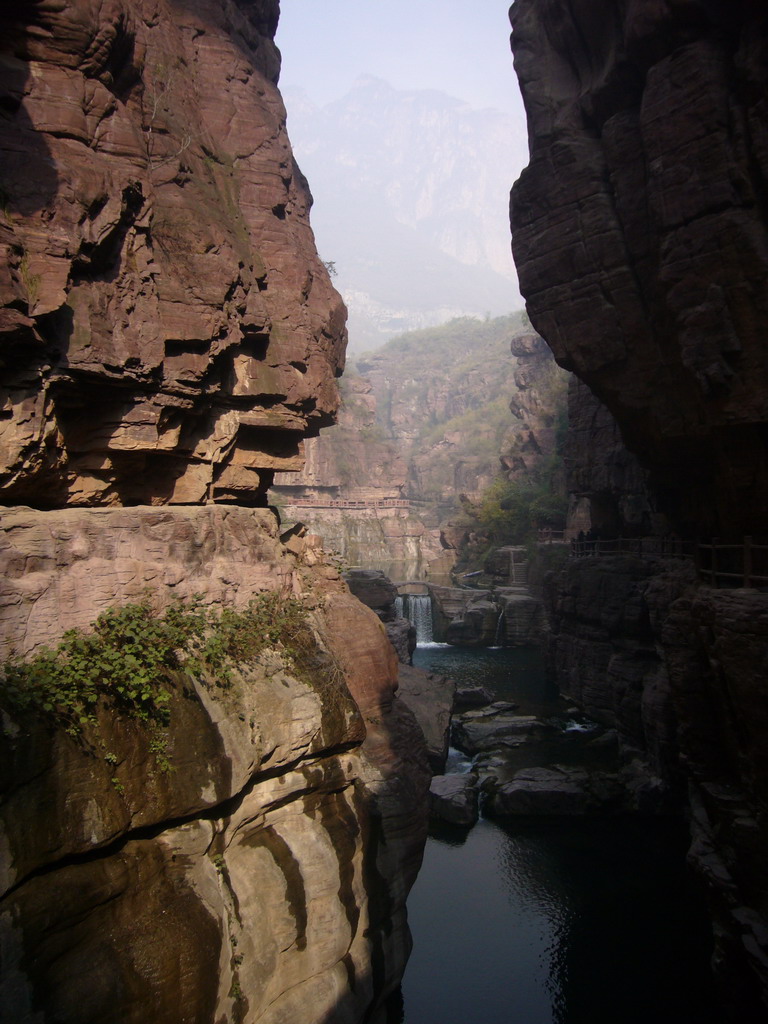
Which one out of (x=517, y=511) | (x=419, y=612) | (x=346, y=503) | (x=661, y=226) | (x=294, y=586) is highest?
(x=661, y=226)

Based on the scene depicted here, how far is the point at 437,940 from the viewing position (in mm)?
13352

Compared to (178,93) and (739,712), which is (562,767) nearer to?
(739,712)

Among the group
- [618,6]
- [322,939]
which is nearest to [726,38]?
[618,6]

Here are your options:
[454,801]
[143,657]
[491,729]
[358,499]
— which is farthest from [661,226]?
[358,499]

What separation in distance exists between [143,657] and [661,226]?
12.2 metres

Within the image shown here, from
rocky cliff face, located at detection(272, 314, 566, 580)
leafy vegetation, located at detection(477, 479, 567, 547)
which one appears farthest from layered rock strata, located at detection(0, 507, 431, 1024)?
rocky cliff face, located at detection(272, 314, 566, 580)

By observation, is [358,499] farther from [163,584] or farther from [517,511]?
[163,584]

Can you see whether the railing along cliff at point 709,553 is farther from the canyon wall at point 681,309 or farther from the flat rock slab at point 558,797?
the flat rock slab at point 558,797

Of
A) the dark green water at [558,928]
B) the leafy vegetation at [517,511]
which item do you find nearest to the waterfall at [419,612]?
the leafy vegetation at [517,511]

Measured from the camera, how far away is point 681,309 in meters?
Result: 13.2

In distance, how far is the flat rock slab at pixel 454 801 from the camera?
16859 mm

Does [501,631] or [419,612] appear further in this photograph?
[419,612]

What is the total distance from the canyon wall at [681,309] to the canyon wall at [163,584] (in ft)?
15.9

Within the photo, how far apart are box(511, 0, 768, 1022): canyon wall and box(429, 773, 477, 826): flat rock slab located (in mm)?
4440
